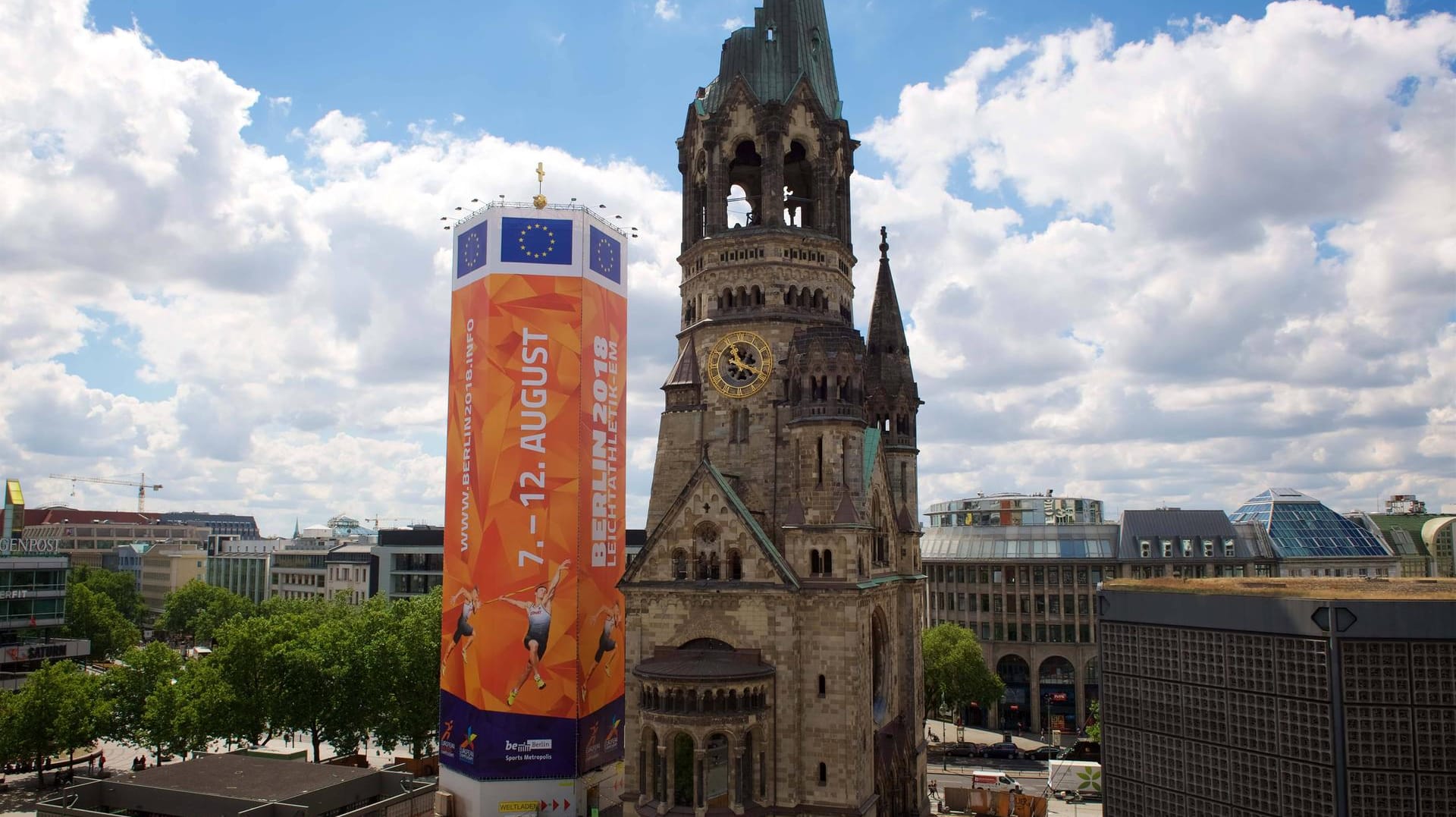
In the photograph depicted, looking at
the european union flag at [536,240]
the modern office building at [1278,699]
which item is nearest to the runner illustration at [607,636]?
the european union flag at [536,240]

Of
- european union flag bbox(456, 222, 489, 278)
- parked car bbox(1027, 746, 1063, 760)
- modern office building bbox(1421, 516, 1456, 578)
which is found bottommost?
parked car bbox(1027, 746, 1063, 760)

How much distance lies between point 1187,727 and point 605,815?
113 ft

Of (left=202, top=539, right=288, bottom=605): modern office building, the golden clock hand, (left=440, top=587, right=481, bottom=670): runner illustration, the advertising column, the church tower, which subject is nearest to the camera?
the church tower

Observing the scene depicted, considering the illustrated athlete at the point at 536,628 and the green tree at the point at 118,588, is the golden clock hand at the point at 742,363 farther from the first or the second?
the green tree at the point at 118,588

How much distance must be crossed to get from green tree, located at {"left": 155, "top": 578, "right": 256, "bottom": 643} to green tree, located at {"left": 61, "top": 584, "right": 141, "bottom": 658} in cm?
1682

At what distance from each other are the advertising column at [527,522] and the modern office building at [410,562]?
5621 centimetres

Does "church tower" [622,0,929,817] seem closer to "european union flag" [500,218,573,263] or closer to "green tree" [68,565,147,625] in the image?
"european union flag" [500,218,573,263]

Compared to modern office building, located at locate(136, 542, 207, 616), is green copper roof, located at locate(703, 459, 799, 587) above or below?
above

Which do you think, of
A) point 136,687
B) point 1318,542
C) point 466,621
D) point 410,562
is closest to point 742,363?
point 466,621

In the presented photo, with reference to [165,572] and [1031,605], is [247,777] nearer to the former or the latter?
[1031,605]

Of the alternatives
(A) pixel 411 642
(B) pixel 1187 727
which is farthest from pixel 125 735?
(B) pixel 1187 727

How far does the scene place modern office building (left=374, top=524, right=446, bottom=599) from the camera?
112 meters

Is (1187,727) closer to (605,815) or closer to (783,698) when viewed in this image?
(783,698)

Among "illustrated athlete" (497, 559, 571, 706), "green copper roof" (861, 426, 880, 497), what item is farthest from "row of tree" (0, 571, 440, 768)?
"green copper roof" (861, 426, 880, 497)
